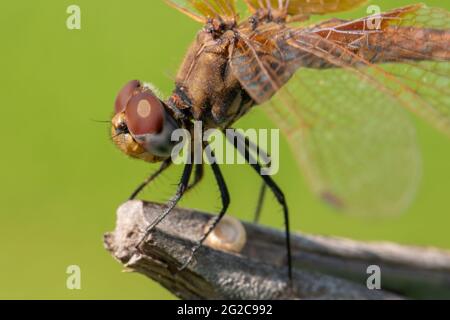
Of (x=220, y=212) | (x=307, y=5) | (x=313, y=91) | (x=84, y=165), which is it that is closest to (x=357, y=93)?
(x=313, y=91)

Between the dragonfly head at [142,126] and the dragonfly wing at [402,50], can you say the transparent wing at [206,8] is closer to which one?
the dragonfly wing at [402,50]

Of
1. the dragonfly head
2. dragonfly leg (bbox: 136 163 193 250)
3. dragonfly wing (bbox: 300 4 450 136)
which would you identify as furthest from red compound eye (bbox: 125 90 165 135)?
dragonfly wing (bbox: 300 4 450 136)

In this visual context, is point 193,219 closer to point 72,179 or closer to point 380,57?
point 380,57

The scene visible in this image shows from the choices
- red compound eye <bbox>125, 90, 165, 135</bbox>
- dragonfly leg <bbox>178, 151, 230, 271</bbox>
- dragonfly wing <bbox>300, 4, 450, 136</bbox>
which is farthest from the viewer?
dragonfly wing <bbox>300, 4, 450, 136</bbox>

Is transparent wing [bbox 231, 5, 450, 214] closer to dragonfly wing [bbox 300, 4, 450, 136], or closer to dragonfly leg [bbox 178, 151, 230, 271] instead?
dragonfly wing [bbox 300, 4, 450, 136]

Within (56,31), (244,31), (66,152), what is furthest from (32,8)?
(244,31)

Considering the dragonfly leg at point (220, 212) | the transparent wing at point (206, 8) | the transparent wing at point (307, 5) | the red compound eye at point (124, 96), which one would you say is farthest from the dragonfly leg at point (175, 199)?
the transparent wing at point (307, 5)

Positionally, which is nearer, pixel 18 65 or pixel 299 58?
pixel 299 58
